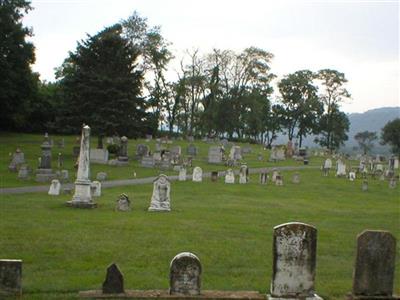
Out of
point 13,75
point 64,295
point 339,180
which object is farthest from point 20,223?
point 13,75

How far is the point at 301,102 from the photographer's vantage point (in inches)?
3509

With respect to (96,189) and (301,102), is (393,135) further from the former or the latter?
(96,189)

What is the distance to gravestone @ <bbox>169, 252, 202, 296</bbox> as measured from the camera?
812 centimetres

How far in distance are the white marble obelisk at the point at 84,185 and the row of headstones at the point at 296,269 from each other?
1079 centimetres

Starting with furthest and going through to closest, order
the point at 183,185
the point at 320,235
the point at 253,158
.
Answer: the point at 253,158
the point at 183,185
the point at 320,235

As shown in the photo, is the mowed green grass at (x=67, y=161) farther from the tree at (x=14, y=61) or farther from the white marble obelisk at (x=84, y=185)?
the white marble obelisk at (x=84, y=185)

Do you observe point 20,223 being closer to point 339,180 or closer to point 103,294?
point 103,294

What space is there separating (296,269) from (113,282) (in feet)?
9.11

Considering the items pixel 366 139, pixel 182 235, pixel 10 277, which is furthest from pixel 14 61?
pixel 366 139

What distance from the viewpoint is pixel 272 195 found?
26.0 meters

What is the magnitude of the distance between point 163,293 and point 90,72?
124ft

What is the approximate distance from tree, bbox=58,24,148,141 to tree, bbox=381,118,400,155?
5119 cm

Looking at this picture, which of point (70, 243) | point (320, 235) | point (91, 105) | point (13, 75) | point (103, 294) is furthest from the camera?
point (13, 75)

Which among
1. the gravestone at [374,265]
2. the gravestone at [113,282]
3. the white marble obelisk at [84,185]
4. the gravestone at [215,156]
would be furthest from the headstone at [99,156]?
the gravestone at [374,265]
